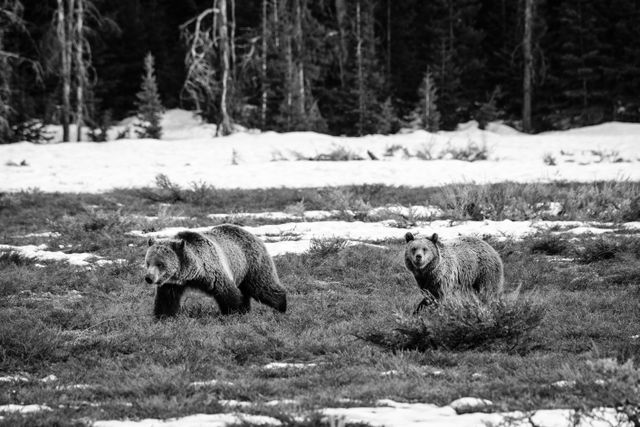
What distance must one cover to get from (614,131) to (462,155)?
1160cm

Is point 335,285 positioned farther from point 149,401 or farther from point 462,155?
point 462,155

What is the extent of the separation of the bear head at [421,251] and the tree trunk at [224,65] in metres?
25.3

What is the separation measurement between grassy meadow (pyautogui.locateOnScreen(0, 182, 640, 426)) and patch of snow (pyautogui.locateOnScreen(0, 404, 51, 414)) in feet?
0.29

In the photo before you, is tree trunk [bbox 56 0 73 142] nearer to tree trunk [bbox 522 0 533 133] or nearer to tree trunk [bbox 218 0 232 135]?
tree trunk [bbox 218 0 232 135]

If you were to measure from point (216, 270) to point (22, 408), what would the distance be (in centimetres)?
324

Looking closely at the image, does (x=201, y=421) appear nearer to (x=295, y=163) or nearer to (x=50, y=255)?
(x=50, y=255)

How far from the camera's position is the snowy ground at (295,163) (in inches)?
841

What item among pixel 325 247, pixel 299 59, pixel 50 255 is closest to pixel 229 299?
pixel 325 247

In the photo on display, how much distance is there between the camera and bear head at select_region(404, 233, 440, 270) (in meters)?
7.98

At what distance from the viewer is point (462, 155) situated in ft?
84.6

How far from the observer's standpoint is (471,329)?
700 centimetres

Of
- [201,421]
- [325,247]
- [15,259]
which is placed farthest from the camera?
[325,247]

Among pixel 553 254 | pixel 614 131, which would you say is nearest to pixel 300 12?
pixel 614 131

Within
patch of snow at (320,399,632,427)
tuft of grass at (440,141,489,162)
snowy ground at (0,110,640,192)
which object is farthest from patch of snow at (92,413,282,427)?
tuft of grass at (440,141,489,162)
